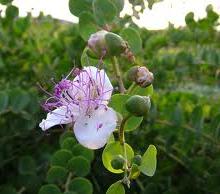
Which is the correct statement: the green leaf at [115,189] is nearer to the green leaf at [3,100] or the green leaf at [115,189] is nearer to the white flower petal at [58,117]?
the white flower petal at [58,117]

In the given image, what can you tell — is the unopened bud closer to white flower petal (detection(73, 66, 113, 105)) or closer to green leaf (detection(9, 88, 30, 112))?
white flower petal (detection(73, 66, 113, 105))

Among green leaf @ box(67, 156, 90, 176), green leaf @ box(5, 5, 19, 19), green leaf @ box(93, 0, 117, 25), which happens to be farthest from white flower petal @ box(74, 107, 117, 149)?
green leaf @ box(5, 5, 19, 19)

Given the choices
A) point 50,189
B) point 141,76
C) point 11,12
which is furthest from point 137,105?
point 11,12

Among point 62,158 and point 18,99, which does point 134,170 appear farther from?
point 18,99

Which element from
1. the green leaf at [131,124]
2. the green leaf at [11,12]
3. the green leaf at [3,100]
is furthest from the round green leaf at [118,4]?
the green leaf at [11,12]

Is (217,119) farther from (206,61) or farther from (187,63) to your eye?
(187,63)

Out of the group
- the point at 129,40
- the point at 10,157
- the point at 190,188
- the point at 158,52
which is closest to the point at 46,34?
the point at 158,52
